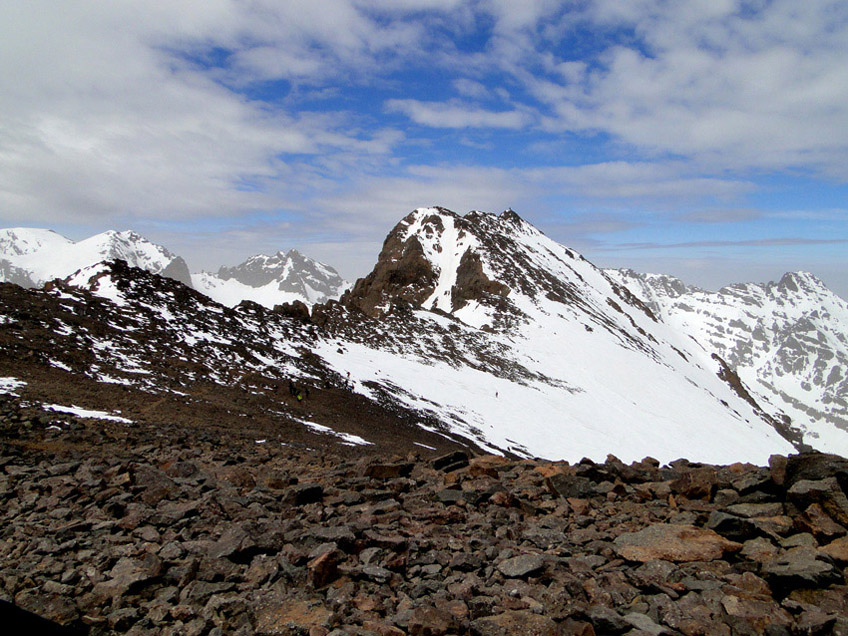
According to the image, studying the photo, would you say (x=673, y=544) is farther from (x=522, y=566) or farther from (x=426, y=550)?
(x=426, y=550)

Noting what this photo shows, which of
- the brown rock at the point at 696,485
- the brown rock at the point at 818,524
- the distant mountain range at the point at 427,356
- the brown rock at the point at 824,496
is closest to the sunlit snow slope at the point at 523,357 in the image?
the distant mountain range at the point at 427,356

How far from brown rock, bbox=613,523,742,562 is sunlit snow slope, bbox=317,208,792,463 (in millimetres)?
21946

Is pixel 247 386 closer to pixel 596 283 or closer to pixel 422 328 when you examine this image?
pixel 422 328

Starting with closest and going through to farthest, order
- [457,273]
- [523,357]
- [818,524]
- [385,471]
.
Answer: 1. [818,524]
2. [385,471]
3. [523,357]
4. [457,273]

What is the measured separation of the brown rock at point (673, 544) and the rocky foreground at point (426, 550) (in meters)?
0.03

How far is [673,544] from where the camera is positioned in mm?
6117

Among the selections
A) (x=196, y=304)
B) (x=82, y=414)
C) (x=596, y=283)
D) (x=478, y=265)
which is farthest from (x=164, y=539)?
(x=596, y=283)

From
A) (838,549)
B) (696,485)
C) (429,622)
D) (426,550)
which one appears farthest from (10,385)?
(838,549)

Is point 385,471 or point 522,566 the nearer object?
point 522,566

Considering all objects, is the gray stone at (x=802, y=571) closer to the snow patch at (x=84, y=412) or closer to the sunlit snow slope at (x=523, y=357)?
the snow patch at (x=84, y=412)

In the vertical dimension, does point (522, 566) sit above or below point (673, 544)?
below

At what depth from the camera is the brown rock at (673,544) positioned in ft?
19.2

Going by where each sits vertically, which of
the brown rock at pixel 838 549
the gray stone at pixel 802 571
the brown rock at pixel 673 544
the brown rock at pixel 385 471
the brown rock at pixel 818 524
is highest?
the brown rock at pixel 818 524

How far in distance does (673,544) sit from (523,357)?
48054 mm
